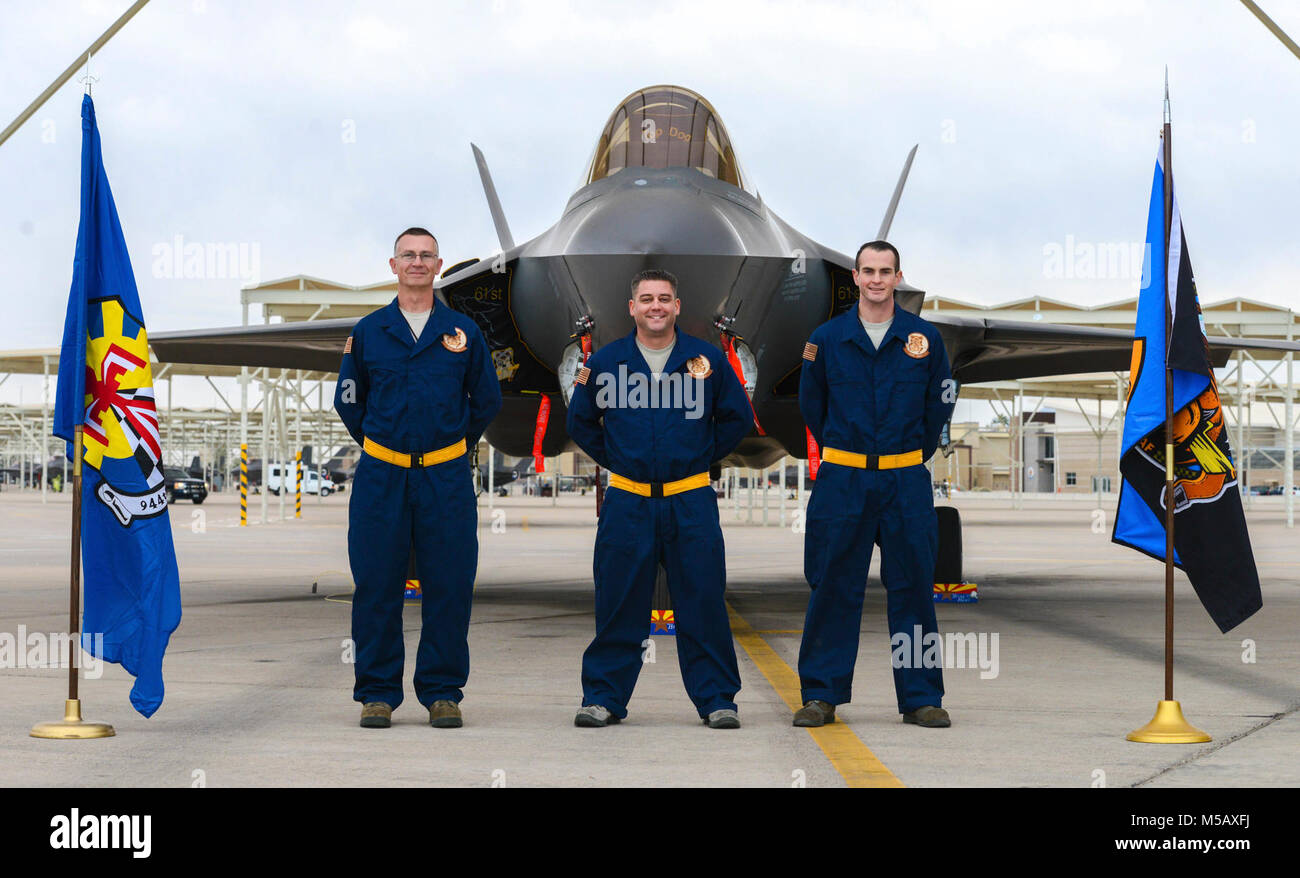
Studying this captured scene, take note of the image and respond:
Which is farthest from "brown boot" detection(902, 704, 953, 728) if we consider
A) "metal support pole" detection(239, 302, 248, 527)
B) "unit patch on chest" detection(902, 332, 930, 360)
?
"metal support pole" detection(239, 302, 248, 527)

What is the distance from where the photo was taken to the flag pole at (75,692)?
5344mm

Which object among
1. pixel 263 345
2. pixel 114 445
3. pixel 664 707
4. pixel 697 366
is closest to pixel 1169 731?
pixel 664 707

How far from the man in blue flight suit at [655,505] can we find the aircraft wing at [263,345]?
19.4 feet

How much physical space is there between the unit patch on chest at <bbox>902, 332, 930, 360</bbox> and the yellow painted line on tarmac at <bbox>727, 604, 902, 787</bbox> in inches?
66.5

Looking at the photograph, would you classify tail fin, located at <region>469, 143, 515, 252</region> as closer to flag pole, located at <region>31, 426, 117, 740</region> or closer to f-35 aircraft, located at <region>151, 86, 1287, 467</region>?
f-35 aircraft, located at <region>151, 86, 1287, 467</region>

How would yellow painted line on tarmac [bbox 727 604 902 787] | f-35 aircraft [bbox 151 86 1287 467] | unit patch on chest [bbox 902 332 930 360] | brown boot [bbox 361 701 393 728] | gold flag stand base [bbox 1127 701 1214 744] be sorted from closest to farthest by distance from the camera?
yellow painted line on tarmac [bbox 727 604 902 787] < gold flag stand base [bbox 1127 701 1214 744] < brown boot [bbox 361 701 393 728] < unit patch on chest [bbox 902 332 930 360] < f-35 aircraft [bbox 151 86 1287 467]

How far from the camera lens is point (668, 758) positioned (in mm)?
5012

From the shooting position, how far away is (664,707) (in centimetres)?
645

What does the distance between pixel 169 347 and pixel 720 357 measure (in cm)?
847

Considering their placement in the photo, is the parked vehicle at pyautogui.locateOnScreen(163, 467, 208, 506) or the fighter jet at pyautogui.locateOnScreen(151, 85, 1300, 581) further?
the parked vehicle at pyautogui.locateOnScreen(163, 467, 208, 506)

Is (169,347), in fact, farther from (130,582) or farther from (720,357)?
(720,357)

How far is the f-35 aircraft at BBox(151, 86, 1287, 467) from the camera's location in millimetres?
8273

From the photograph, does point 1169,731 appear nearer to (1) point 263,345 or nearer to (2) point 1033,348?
(2) point 1033,348
